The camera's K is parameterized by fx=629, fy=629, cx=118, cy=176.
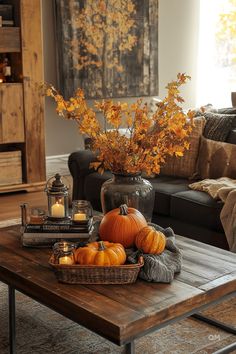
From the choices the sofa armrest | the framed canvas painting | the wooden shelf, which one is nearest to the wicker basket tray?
the sofa armrest

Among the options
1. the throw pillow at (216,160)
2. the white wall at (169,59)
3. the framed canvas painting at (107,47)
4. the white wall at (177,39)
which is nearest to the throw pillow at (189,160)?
the throw pillow at (216,160)

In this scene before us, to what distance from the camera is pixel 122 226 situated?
2666 mm

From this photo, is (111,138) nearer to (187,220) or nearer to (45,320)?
(45,320)

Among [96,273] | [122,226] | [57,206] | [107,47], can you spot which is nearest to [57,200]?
[57,206]

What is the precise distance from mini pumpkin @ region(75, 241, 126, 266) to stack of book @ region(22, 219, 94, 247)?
383 millimetres

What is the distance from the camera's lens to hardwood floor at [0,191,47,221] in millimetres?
5247

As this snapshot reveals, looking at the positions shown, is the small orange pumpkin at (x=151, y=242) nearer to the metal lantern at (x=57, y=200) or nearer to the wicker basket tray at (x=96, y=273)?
the wicker basket tray at (x=96, y=273)

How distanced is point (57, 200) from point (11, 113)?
2954 millimetres

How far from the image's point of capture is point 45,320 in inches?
122

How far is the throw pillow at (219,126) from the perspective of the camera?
445 cm

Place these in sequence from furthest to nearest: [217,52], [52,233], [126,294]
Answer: [217,52] < [52,233] < [126,294]

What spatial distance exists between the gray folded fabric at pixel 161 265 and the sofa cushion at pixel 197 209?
1.20 metres

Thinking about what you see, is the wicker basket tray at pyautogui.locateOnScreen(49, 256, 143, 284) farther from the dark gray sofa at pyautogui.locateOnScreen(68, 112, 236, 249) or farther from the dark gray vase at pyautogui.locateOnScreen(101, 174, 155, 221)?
the dark gray sofa at pyautogui.locateOnScreen(68, 112, 236, 249)

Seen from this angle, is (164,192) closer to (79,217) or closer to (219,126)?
(219,126)
